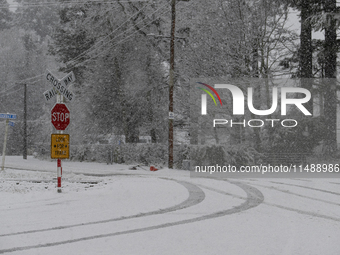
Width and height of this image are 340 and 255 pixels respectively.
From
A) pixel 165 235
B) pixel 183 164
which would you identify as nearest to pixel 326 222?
pixel 165 235

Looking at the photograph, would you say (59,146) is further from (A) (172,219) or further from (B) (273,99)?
(B) (273,99)

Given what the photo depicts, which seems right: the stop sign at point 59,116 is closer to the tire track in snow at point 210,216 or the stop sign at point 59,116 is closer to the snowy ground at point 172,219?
the snowy ground at point 172,219

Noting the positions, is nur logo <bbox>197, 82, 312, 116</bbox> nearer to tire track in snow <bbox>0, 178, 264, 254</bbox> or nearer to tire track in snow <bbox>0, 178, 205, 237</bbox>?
tire track in snow <bbox>0, 178, 205, 237</bbox>

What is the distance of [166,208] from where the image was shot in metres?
9.91

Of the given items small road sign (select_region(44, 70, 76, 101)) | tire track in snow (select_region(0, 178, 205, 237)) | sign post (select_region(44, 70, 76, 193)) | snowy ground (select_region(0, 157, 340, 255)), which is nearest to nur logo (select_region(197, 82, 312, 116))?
snowy ground (select_region(0, 157, 340, 255))

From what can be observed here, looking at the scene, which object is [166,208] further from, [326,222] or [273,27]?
[273,27]

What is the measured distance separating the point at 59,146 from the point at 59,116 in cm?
93

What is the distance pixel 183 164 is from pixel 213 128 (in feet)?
12.3

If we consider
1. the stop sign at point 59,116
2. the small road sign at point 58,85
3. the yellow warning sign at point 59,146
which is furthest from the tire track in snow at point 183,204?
the small road sign at point 58,85

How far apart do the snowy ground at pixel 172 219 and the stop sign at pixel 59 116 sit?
2074 millimetres

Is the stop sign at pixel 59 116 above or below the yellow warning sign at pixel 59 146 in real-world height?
above

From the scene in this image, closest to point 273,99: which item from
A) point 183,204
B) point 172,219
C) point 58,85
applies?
point 58,85

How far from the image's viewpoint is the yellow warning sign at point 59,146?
12.7 metres

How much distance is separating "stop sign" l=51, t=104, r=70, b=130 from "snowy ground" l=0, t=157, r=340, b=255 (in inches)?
81.6
